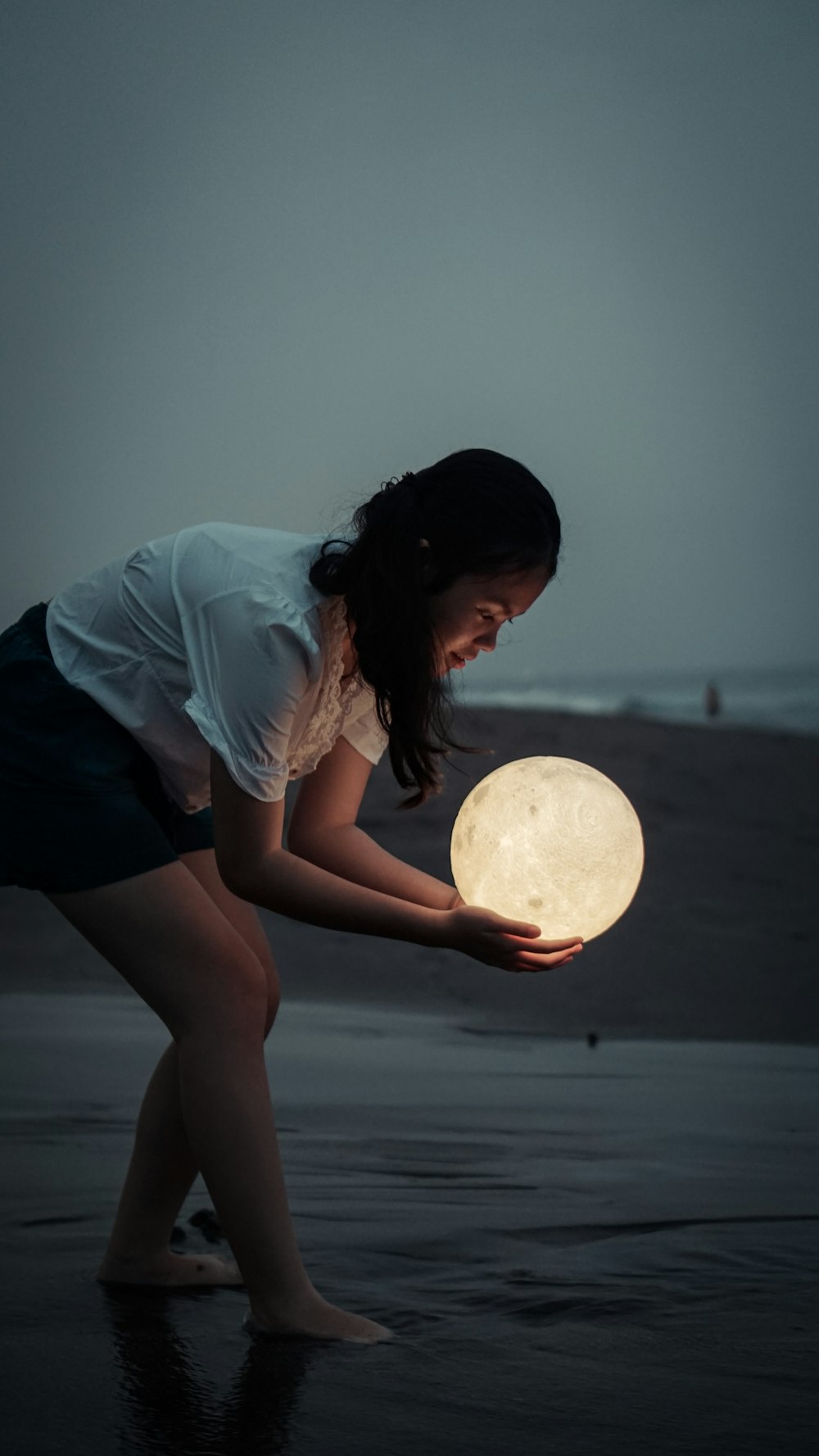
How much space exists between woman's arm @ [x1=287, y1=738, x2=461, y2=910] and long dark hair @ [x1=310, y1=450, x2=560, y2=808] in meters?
0.33

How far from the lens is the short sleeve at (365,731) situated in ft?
8.39

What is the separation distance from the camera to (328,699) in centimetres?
233

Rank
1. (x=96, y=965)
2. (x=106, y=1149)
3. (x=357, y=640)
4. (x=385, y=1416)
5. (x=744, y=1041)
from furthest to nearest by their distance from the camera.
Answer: (x=96, y=965), (x=744, y=1041), (x=106, y=1149), (x=357, y=640), (x=385, y=1416)

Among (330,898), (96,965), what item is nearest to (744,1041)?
(96,965)

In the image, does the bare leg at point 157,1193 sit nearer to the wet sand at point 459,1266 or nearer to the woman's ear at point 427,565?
the wet sand at point 459,1266

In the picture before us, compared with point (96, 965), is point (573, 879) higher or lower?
higher

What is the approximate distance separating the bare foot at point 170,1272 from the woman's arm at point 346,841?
73 cm

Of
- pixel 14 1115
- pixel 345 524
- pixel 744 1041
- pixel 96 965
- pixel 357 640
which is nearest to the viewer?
pixel 357 640

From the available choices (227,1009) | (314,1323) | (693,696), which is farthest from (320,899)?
(693,696)

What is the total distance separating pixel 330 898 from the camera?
2.25 metres

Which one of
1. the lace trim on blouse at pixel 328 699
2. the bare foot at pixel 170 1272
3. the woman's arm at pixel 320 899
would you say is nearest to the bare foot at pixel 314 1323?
the bare foot at pixel 170 1272

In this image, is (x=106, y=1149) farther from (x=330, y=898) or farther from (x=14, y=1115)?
(x=330, y=898)

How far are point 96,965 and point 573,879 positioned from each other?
460 centimetres

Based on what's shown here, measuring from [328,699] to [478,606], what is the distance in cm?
28
